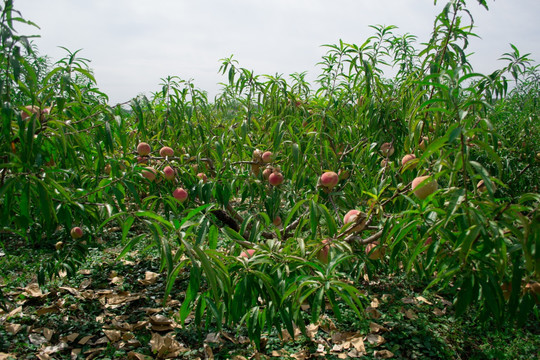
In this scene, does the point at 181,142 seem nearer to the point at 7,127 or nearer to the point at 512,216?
the point at 7,127

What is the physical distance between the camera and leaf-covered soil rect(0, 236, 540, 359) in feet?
6.91

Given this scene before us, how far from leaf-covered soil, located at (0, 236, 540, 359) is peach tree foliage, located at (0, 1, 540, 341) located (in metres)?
0.34

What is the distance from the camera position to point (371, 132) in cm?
206

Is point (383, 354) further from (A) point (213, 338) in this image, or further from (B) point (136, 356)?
(B) point (136, 356)

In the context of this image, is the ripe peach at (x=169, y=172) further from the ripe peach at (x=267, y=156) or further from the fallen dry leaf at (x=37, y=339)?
the fallen dry leaf at (x=37, y=339)

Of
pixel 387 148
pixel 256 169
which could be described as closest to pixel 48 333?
pixel 256 169

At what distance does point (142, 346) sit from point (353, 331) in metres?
1.32

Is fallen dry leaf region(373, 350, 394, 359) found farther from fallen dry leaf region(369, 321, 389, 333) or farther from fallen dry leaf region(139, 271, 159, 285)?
fallen dry leaf region(139, 271, 159, 285)

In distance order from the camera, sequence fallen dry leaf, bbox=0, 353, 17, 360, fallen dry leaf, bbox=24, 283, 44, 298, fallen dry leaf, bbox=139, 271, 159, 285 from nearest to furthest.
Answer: fallen dry leaf, bbox=0, 353, 17, 360 → fallen dry leaf, bbox=24, 283, 44, 298 → fallen dry leaf, bbox=139, 271, 159, 285

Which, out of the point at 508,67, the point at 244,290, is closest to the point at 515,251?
the point at 244,290

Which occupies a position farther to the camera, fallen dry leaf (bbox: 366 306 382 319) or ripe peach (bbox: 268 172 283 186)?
fallen dry leaf (bbox: 366 306 382 319)

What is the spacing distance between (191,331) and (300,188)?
1.19m

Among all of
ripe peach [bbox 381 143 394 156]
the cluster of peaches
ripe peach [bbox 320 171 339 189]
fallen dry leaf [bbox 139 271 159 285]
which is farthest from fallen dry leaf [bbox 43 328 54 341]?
ripe peach [bbox 381 143 394 156]

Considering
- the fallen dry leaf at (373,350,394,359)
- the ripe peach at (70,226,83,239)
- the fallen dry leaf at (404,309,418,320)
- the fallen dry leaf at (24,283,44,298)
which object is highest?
the ripe peach at (70,226,83,239)
